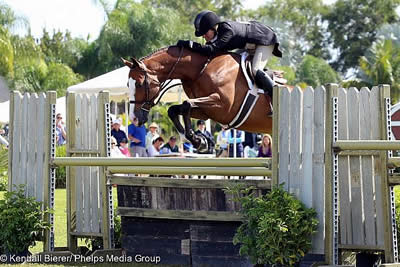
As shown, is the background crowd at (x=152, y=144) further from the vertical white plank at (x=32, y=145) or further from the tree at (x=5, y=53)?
the tree at (x=5, y=53)

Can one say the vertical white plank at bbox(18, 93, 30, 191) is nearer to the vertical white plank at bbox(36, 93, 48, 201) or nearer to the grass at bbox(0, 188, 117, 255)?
the vertical white plank at bbox(36, 93, 48, 201)

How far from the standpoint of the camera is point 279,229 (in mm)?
5879

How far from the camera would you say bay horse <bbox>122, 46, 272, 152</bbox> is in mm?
8555

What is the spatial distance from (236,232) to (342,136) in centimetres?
105

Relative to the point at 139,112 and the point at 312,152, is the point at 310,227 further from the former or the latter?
the point at 139,112

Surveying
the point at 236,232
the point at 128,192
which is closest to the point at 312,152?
the point at 236,232

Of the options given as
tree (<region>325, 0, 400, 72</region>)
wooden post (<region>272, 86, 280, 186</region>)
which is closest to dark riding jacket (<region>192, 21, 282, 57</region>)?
wooden post (<region>272, 86, 280, 186</region>)

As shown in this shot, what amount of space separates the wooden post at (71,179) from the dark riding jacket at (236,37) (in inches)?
68.9

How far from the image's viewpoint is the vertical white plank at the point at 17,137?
756 centimetres

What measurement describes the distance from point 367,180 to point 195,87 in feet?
10.2

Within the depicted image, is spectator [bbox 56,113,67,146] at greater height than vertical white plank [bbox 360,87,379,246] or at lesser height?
greater

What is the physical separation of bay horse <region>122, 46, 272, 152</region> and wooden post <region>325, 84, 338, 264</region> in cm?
260

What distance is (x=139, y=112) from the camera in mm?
8664

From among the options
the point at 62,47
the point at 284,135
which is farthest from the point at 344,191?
the point at 62,47
